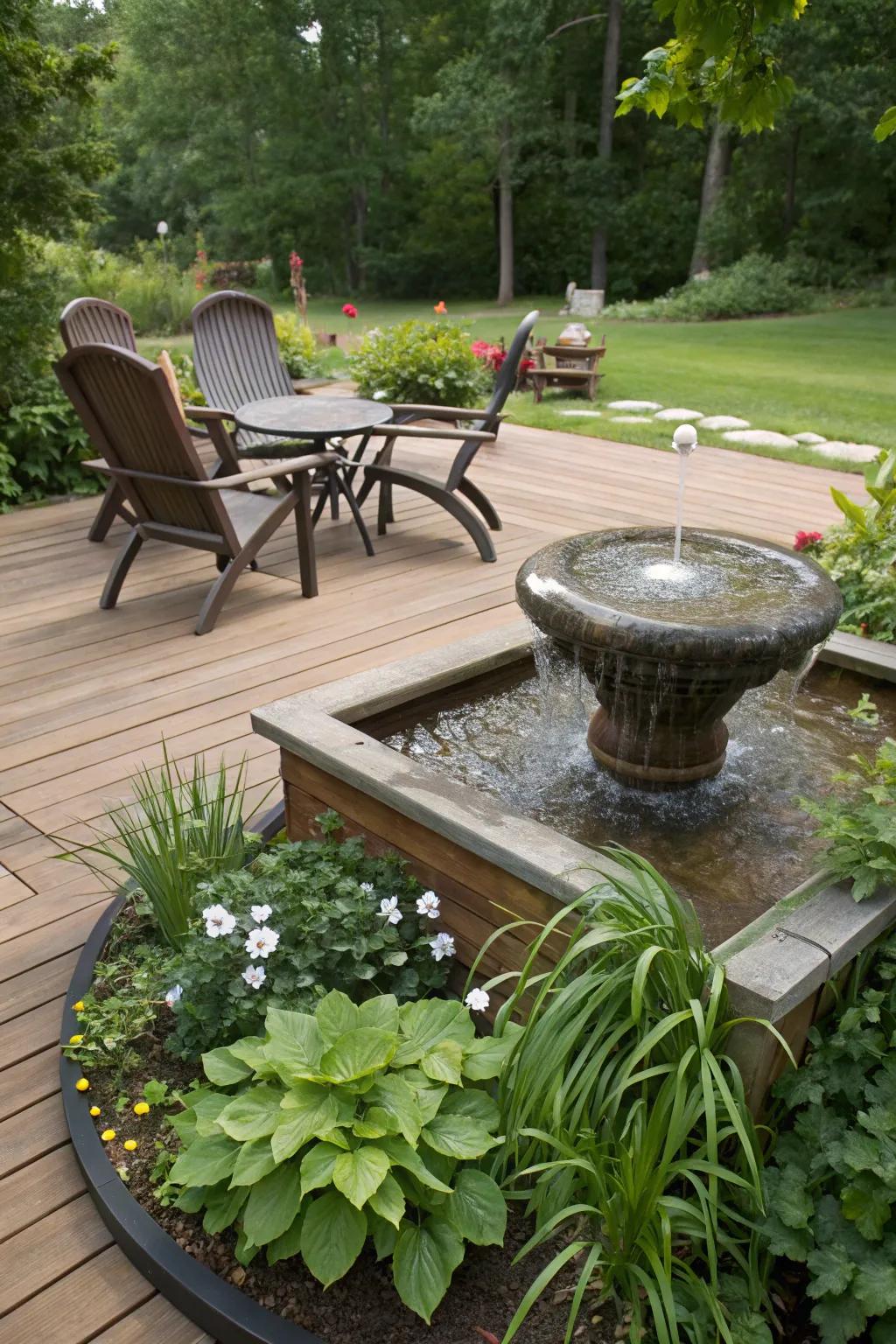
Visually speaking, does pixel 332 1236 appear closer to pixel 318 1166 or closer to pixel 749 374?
pixel 318 1166

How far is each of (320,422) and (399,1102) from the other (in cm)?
345

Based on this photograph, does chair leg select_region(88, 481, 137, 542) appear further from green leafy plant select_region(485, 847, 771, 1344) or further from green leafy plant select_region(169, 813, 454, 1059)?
green leafy plant select_region(485, 847, 771, 1344)

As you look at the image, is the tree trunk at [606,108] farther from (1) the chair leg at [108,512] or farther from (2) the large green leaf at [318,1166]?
(2) the large green leaf at [318,1166]

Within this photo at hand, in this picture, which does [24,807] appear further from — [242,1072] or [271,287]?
[271,287]

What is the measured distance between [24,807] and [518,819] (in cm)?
148

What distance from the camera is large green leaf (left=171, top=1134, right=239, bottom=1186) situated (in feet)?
4.82

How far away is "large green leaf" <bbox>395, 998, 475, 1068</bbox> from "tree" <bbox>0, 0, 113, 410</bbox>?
195 inches

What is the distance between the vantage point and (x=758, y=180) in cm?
2225

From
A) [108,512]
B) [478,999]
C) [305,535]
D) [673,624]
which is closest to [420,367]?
[108,512]

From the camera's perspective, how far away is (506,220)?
2316 cm

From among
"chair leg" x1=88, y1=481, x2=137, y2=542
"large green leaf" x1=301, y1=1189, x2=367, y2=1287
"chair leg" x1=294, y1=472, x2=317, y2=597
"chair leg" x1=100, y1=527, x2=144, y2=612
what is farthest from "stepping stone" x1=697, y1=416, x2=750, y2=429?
"large green leaf" x1=301, y1=1189, x2=367, y2=1287

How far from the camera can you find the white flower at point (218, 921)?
5.86 ft

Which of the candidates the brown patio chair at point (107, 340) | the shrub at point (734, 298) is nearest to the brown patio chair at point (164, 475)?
the brown patio chair at point (107, 340)

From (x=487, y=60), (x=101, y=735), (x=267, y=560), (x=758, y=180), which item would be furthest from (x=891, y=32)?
(x=101, y=735)
